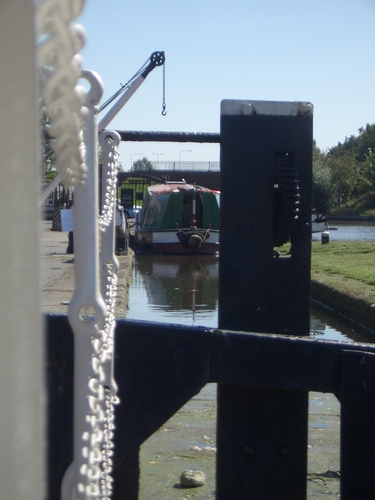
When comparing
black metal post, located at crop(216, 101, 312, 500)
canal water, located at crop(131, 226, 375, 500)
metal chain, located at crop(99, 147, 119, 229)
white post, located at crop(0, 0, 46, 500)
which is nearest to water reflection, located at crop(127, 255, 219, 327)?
canal water, located at crop(131, 226, 375, 500)

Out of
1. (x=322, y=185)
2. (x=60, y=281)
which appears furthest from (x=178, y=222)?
(x=322, y=185)

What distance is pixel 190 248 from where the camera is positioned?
22141 mm

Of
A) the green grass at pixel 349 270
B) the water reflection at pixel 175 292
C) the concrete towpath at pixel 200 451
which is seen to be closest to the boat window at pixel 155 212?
the water reflection at pixel 175 292

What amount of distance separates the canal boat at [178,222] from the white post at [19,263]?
21.4 m

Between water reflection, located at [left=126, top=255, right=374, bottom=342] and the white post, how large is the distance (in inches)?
195

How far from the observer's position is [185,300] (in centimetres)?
1143

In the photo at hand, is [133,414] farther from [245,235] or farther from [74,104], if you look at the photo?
[74,104]

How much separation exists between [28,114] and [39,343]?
0.17 m

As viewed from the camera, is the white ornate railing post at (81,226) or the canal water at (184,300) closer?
the white ornate railing post at (81,226)

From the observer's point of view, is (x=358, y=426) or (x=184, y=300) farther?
(x=184, y=300)

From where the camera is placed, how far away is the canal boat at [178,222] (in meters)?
22.5

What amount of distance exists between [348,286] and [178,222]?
1370cm

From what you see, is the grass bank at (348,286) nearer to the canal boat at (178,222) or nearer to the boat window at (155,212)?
the canal boat at (178,222)

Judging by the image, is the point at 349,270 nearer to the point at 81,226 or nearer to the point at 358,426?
the point at 358,426
